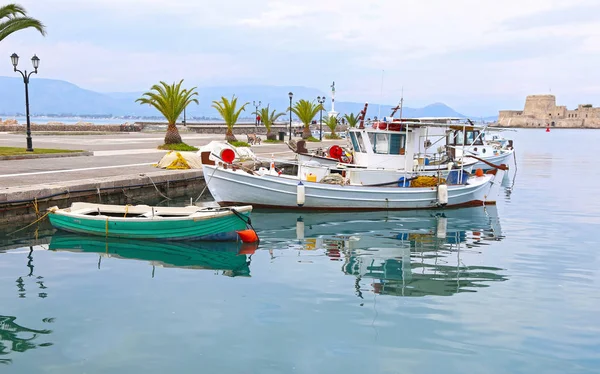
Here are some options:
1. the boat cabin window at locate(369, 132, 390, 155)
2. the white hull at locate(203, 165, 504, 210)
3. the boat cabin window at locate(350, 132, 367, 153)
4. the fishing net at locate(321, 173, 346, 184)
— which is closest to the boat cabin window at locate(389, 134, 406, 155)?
the boat cabin window at locate(369, 132, 390, 155)

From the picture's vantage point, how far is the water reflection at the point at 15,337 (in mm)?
7574

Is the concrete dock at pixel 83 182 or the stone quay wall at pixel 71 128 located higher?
the stone quay wall at pixel 71 128

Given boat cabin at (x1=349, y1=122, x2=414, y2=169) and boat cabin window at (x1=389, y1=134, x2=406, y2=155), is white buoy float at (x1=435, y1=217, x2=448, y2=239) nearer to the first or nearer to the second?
boat cabin at (x1=349, y1=122, x2=414, y2=169)

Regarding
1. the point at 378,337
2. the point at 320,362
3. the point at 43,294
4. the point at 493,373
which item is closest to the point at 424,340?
the point at 378,337

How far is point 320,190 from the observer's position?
1905cm

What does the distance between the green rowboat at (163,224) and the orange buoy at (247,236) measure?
0.11 m

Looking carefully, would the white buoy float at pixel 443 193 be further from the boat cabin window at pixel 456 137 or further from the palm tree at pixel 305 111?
the palm tree at pixel 305 111

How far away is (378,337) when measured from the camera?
8188 mm

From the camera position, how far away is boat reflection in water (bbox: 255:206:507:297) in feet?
37.5

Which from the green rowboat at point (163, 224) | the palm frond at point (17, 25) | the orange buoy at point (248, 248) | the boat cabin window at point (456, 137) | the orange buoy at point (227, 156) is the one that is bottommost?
the orange buoy at point (248, 248)

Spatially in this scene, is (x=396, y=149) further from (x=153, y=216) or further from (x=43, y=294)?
(x=43, y=294)

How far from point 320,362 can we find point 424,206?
13.7 meters

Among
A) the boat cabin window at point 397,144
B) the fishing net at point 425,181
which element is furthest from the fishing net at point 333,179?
the fishing net at point 425,181

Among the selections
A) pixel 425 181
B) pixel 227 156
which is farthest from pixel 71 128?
pixel 425 181
